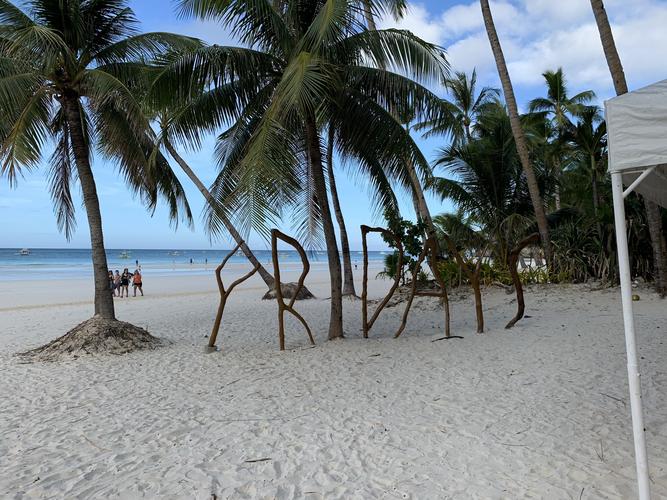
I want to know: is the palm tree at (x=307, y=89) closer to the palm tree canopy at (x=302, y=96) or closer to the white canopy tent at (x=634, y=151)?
the palm tree canopy at (x=302, y=96)

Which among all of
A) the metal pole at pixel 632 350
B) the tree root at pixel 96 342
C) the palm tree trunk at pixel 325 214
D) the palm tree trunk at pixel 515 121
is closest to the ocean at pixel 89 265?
the palm tree trunk at pixel 325 214

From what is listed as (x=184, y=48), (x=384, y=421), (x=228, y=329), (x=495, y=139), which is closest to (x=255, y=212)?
(x=384, y=421)

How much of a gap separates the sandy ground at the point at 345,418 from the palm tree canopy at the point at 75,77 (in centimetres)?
399

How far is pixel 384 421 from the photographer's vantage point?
15.2 ft

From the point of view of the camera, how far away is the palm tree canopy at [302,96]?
7.34 metres

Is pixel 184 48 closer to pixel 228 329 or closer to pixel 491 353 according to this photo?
pixel 228 329

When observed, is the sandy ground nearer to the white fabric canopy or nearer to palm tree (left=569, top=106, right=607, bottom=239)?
the white fabric canopy

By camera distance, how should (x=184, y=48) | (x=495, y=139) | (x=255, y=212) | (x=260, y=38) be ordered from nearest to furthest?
(x=255, y=212) → (x=260, y=38) → (x=184, y=48) → (x=495, y=139)

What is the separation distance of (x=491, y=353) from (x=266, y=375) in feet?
11.3

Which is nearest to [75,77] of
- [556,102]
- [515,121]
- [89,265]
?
[515,121]

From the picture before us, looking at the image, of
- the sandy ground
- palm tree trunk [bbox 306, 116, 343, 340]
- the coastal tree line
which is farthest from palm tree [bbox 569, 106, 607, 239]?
palm tree trunk [bbox 306, 116, 343, 340]

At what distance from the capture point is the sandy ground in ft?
11.2

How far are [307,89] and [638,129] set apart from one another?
14.9 ft

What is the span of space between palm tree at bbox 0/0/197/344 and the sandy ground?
3486mm
